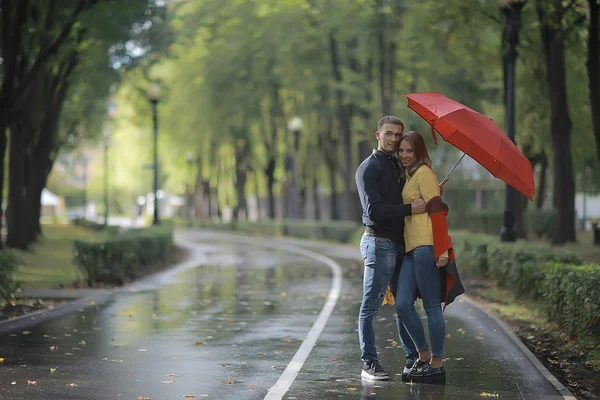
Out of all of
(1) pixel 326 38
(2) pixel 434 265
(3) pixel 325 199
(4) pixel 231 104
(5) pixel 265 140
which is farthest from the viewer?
(3) pixel 325 199

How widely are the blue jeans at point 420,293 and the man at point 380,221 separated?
0.45 ft

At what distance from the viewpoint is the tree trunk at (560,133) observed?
77.4 feet

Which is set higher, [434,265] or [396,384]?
[434,265]

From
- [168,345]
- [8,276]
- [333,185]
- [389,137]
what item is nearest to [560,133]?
[8,276]

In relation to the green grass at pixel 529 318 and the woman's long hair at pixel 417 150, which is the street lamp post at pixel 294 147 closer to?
the green grass at pixel 529 318

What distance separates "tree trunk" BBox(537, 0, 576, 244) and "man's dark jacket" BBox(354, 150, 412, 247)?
1525 cm

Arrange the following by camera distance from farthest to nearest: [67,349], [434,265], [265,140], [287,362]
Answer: [265,140] < [67,349] < [287,362] < [434,265]

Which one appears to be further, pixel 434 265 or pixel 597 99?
pixel 597 99

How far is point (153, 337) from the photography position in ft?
39.7

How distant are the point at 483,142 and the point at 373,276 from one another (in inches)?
56.5

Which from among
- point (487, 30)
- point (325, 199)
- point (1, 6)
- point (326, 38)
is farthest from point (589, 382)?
point (325, 199)

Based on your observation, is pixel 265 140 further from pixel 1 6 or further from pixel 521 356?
pixel 521 356

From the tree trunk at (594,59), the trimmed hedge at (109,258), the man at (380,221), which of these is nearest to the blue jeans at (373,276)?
the man at (380,221)

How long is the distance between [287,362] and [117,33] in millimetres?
17303
